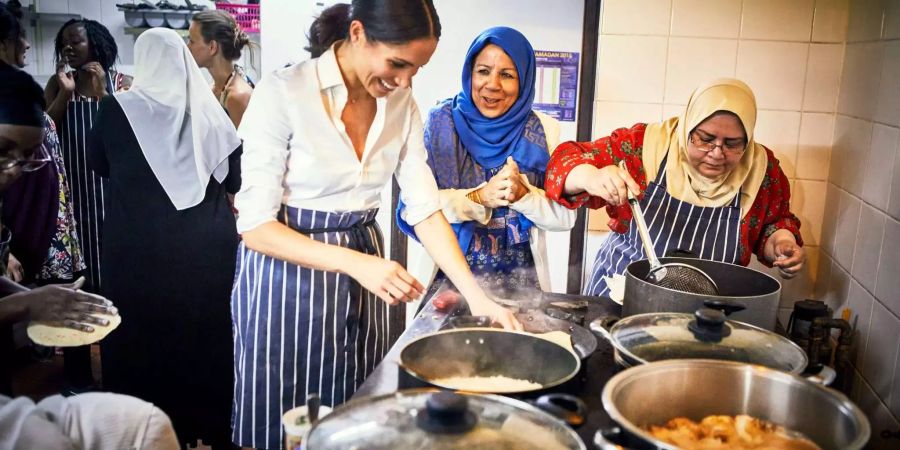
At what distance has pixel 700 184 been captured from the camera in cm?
196

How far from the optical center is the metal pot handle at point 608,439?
29.4 inches

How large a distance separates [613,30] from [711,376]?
1.69 metres

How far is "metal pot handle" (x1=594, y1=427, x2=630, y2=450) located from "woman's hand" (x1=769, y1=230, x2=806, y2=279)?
3.94 feet

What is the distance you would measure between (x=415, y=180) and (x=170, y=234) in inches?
24.7

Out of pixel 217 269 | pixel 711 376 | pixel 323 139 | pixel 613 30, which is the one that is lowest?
pixel 217 269

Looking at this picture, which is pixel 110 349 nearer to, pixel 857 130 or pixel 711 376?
pixel 711 376

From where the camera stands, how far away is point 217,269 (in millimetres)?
1922

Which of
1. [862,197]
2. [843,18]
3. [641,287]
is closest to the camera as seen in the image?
[641,287]

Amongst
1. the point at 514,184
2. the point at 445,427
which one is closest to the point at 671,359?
the point at 445,427

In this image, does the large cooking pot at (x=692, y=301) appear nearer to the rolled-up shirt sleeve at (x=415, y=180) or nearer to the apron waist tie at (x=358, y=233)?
the rolled-up shirt sleeve at (x=415, y=180)

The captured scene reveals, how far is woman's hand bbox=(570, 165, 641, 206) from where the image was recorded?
1.60 metres

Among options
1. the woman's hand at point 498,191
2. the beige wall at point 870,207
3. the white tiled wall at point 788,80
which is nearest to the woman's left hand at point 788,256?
the beige wall at point 870,207

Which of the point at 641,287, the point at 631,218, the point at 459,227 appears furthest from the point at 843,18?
the point at 641,287

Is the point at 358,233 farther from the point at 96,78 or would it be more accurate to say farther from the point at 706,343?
the point at 706,343
